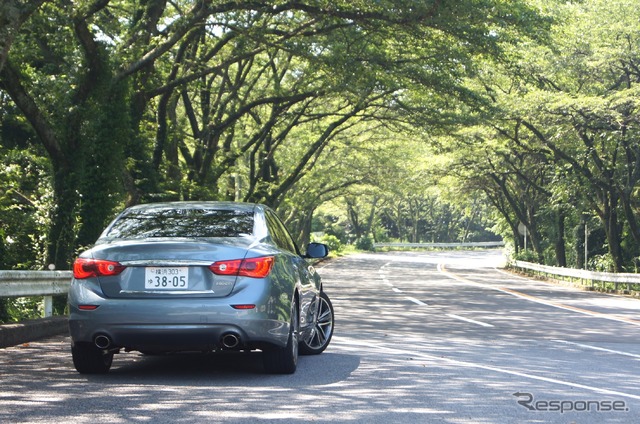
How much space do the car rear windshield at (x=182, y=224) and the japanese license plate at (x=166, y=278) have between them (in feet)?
1.74

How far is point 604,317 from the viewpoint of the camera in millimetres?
16922

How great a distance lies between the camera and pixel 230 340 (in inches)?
298

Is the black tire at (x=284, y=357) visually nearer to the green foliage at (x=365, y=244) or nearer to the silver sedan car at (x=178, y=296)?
the silver sedan car at (x=178, y=296)

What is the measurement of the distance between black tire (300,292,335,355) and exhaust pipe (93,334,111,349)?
2499 mm

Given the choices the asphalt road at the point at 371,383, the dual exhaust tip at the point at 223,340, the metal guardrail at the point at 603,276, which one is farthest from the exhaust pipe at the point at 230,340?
the metal guardrail at the point at 603,276

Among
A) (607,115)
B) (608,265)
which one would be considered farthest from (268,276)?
(608,265)

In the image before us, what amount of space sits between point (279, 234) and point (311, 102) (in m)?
25.1

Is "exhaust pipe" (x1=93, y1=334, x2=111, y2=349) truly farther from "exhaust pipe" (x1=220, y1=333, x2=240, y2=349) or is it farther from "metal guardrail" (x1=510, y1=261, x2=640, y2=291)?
"metal guardrail" (x1=510, y1=261, x2=640, y2=291)

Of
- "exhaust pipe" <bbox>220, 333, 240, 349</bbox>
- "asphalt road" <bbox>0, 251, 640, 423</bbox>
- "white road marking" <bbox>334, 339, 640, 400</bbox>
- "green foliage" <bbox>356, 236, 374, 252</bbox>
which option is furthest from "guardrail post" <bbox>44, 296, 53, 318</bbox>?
"green foliage" <bbox>356, 236, 374, 252</bbox>

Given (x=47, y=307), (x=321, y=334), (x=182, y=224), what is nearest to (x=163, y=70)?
(x=47, y=307)

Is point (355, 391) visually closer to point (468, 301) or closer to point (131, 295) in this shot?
point (131, 295)

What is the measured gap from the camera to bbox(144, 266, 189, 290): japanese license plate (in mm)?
7500

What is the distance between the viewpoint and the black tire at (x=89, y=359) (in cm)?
792

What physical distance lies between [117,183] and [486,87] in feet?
63.9
